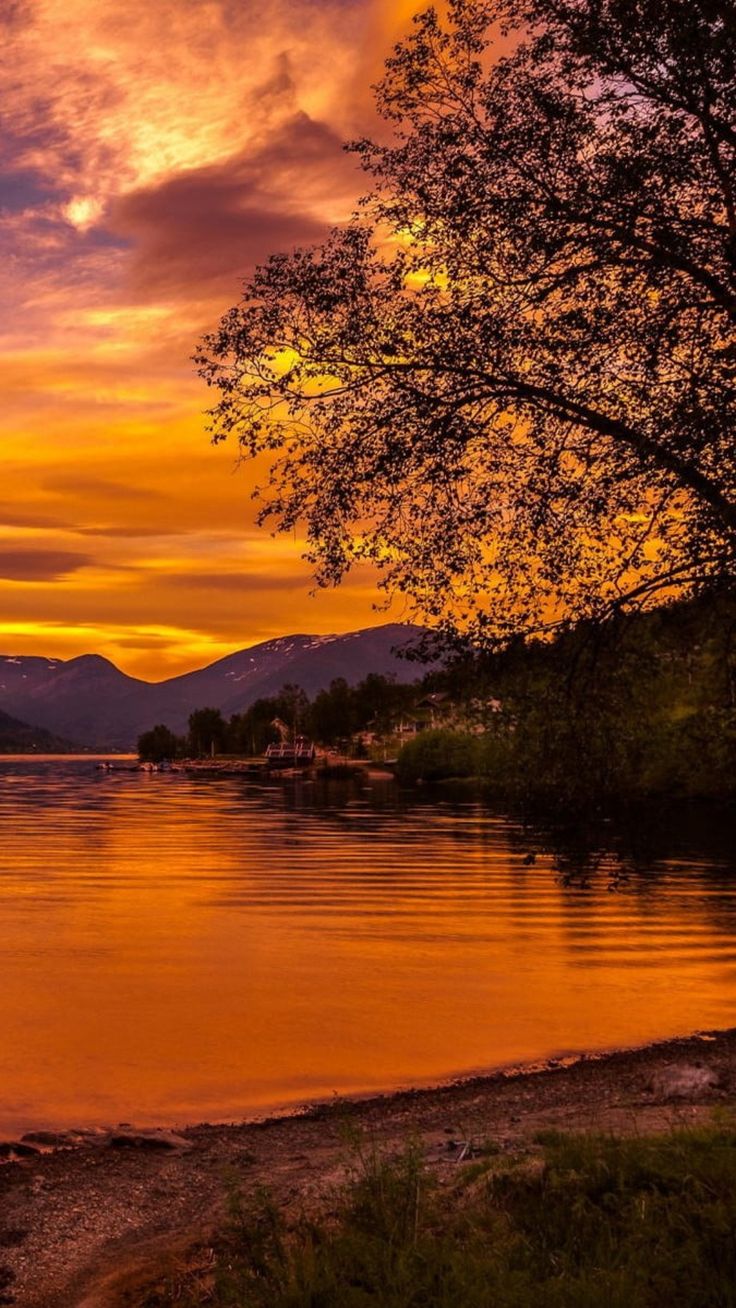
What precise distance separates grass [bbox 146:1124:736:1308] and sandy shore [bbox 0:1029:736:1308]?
3.41ft

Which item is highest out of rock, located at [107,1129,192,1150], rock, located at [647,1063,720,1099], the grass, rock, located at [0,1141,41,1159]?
the grass

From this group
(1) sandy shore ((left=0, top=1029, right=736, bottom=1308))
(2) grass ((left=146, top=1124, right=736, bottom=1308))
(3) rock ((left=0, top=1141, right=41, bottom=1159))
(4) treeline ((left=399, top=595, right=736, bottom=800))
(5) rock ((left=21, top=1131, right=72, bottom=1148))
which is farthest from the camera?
(5) rock ((left=21, top=1131, right=72, bottom=1148))

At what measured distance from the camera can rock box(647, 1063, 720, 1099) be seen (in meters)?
18.3

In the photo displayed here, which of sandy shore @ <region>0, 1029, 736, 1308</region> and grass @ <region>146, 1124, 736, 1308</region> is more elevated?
grass @ <region>146, 1124, 736, 1308</region>

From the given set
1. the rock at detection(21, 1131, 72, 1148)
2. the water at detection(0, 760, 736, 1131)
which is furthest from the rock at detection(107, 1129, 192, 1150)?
the water at detection(0, 760, 736, 1131)

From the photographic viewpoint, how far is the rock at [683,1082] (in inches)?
720

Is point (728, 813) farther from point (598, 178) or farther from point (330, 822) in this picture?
point (598, 178)

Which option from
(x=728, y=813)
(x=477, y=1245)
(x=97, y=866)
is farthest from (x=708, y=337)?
→ (x=728, y=813)

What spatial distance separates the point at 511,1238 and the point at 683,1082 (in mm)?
9373

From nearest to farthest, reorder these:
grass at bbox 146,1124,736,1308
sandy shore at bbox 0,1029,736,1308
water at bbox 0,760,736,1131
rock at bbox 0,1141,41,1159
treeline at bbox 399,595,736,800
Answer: grass at bbox 146,1124,736,1308 → sandy shore at bbox 0,1029,736,1308 → rock at bbox 0,1141,41,1159 → treeline at bbox 399,595,736,800 → water at bbox 0,760,736,1131

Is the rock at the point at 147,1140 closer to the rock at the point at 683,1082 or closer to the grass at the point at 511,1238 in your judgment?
the grass at the point at 511,1238

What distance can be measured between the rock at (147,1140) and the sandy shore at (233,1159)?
0.07 meters

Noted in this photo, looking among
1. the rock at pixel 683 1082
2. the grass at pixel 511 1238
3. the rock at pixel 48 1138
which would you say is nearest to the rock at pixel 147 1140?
the rock at pixel 48 1138

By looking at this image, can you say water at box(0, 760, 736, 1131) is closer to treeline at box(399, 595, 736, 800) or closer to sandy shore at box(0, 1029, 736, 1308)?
treeline at box(399, 595, 736, 800)
